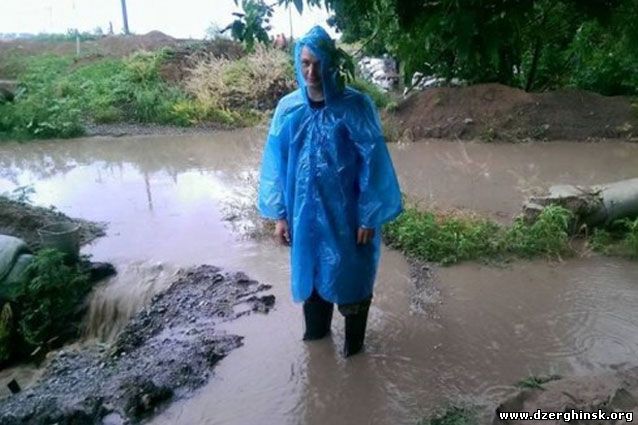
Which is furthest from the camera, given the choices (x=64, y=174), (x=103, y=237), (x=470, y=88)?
(x=470, y=88)

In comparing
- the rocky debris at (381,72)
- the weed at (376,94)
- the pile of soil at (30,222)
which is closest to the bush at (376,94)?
the weed at (376,94)

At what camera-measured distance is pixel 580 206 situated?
5234mm

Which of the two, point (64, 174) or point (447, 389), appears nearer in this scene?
point (447, 389)

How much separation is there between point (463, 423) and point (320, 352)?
107cm

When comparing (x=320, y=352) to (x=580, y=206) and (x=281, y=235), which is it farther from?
(x=580, y=206)

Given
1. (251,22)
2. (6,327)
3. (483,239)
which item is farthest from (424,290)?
(6,327)

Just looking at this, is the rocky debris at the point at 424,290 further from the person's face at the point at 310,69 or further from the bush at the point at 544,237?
the person's face at the point at 310,69

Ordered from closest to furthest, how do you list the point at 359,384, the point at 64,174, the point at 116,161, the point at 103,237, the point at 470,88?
1. the point at 359,384
2. the point at 103,237
3. the point at 64,174
4. the point at 116,161
5. the point at 470,88

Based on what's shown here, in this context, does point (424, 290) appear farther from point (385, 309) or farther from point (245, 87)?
point (245, 87)

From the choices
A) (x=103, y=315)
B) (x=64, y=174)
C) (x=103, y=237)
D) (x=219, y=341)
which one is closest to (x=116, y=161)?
(x=64, y=174)

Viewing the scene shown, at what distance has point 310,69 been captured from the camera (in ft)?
9.65

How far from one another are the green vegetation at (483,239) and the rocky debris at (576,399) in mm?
2368

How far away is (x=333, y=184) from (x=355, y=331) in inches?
37.3

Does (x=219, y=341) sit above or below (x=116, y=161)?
below
